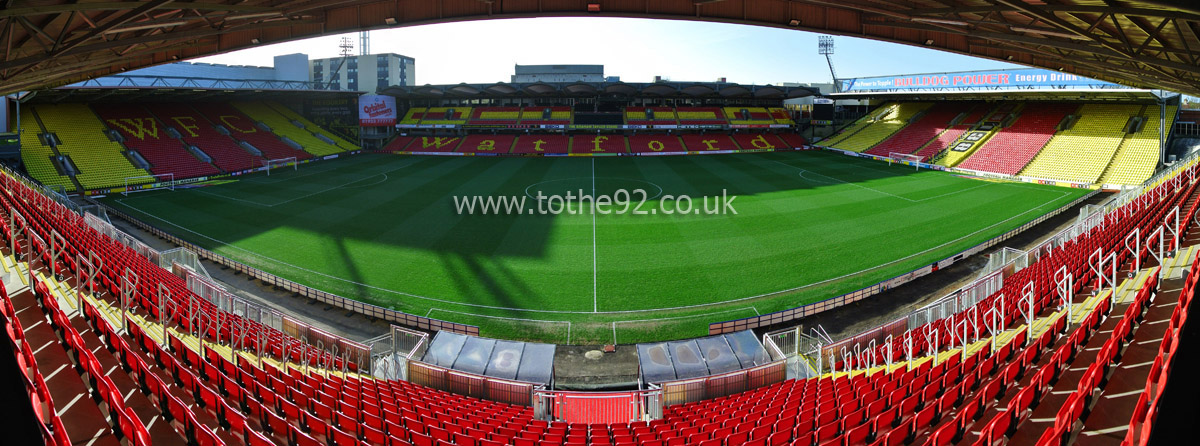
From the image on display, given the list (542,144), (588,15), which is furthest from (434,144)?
(588,15)

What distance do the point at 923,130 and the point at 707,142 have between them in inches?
892

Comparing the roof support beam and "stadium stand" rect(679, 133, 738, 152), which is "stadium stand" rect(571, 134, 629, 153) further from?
the roof support beam

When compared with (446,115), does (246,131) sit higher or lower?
lower

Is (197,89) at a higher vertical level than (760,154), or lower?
higher

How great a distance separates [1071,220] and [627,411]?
2941cm

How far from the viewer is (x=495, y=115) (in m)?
69.1

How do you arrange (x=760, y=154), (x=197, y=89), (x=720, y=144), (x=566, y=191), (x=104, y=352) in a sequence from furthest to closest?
(x=720, y=144)
(x=760, y=154)
(x=197, y=89)
(x=566, y=191)
(x=104, y=352)

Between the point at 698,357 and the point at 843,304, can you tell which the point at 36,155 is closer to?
the point at 698,357

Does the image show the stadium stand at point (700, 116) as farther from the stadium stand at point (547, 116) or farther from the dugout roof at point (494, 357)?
the dugout roof at point (494, 357)

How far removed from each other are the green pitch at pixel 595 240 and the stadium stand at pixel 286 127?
14.5 metres

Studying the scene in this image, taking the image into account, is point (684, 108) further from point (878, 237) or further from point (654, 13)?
point (654, 13)

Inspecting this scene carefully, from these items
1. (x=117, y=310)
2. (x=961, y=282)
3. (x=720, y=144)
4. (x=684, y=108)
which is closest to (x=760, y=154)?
(x=720, y=144)

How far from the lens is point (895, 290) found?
18719 mm

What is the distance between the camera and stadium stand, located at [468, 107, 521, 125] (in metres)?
67.9
